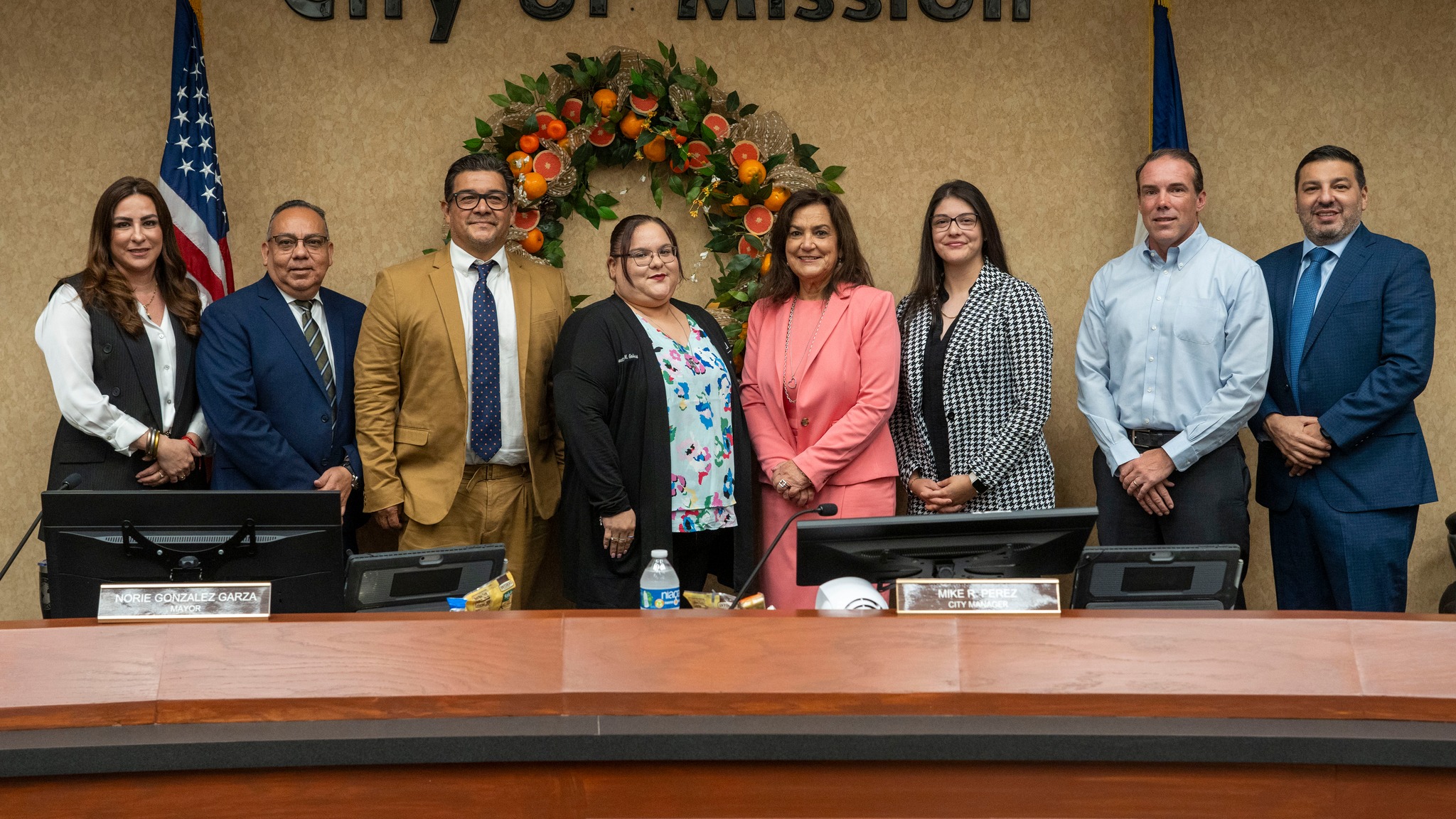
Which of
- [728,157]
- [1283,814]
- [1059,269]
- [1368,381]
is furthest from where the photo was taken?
[1059,269]

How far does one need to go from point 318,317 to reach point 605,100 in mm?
1173

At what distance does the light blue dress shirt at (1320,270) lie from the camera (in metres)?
3.13

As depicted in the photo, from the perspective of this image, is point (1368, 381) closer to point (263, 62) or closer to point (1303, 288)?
point (1303, 288)

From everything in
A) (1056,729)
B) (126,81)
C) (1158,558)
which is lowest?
(1056,729)

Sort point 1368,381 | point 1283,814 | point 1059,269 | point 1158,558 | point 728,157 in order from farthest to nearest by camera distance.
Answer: point 1059,269 < point 728,157 < point 1368,381 < point 1158,558 < point 1283,814

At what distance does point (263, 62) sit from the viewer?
12.2 feet

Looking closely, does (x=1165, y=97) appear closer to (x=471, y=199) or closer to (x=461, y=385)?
(x=471, y=199)

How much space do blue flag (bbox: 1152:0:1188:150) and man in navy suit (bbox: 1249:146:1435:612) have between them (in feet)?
1.71

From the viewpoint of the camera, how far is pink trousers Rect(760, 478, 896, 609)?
3.06 m

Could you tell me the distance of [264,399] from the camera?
9.87 feet

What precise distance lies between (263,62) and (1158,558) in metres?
3.23

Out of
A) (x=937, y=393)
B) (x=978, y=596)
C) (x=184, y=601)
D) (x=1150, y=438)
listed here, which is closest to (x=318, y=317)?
(x=184, y=601)

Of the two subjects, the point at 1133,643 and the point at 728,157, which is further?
the point at 728,157

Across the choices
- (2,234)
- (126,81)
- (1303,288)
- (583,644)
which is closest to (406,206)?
(126,81)
